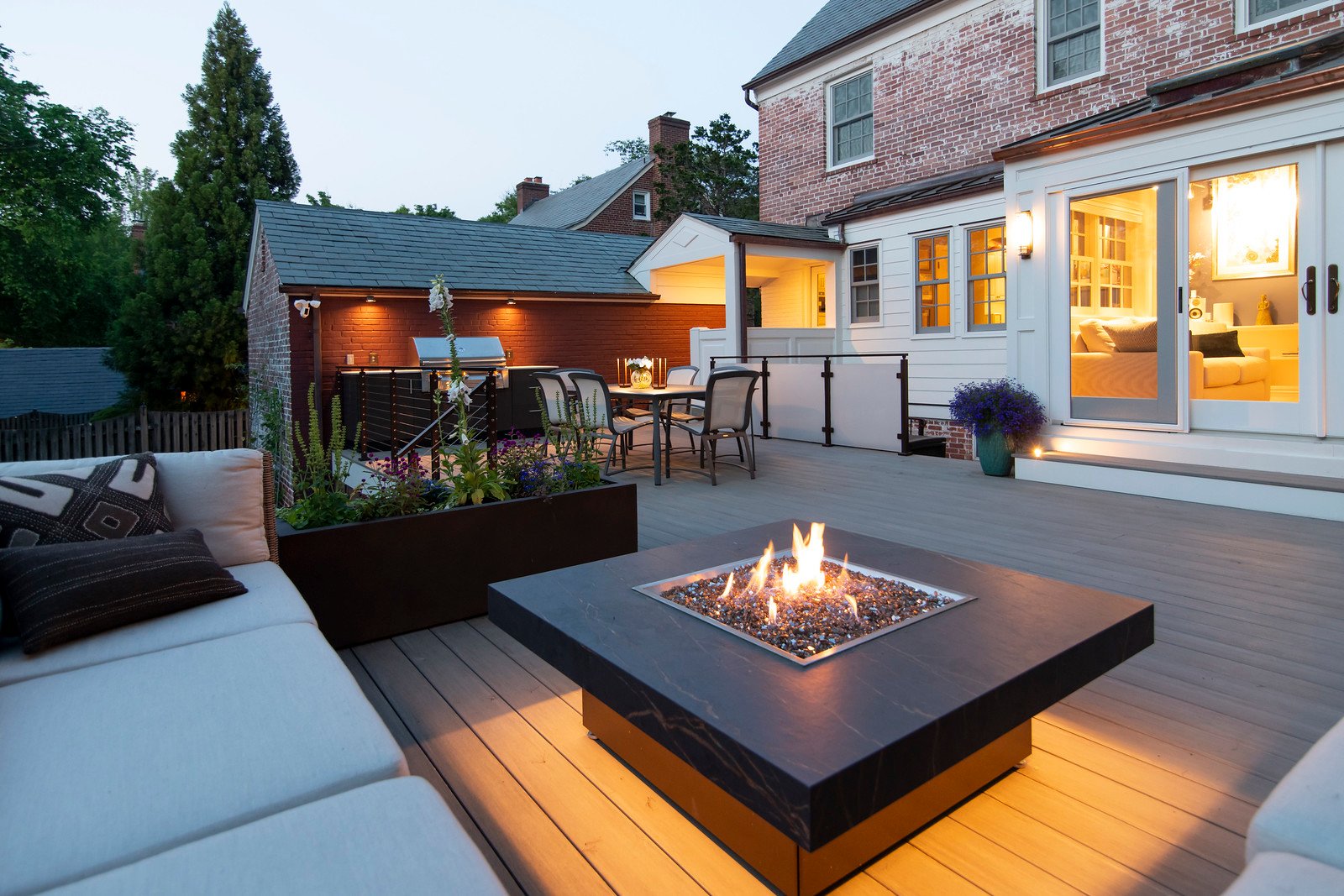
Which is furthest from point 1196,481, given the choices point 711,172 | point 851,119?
point 711,172

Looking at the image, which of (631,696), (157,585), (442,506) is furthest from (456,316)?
(631,696)

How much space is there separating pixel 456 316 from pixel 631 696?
1144 cm

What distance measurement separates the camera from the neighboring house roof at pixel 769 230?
10.6 m

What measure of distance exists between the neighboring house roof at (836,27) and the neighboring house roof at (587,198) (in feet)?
29.1

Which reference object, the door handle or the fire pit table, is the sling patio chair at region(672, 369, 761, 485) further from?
the fire pit table

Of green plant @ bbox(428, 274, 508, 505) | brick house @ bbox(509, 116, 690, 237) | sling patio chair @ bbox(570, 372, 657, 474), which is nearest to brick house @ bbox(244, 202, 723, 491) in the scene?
sling patio chair @ bbox(570, 372, 657, 474)

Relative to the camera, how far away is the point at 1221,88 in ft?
20.5

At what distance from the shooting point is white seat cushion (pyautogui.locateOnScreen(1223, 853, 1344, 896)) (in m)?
1.03

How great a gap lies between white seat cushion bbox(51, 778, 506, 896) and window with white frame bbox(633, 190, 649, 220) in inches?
923

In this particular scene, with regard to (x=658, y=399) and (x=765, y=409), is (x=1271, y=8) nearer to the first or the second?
(x=765, y=409)

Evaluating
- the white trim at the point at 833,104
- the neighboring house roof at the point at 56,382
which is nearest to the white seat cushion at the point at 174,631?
the white trim at the point at 833,104

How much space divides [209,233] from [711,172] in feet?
42.5

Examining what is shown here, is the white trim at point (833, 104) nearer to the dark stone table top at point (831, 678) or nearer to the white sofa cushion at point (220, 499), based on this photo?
the dark stone table top at point (831, 678)

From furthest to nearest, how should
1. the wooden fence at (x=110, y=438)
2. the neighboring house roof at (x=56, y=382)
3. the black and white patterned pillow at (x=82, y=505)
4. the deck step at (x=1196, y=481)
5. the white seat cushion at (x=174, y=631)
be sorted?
1. the neighboring house roof at (x=56, y=382)
2. the wooden fence at (x=110, y=438)
3. the deck step at (x=1196, y=481)
4. the black and white patterned pillow at (x=82, y=505)
5. the white seat cushion at (x=174, y=631)
